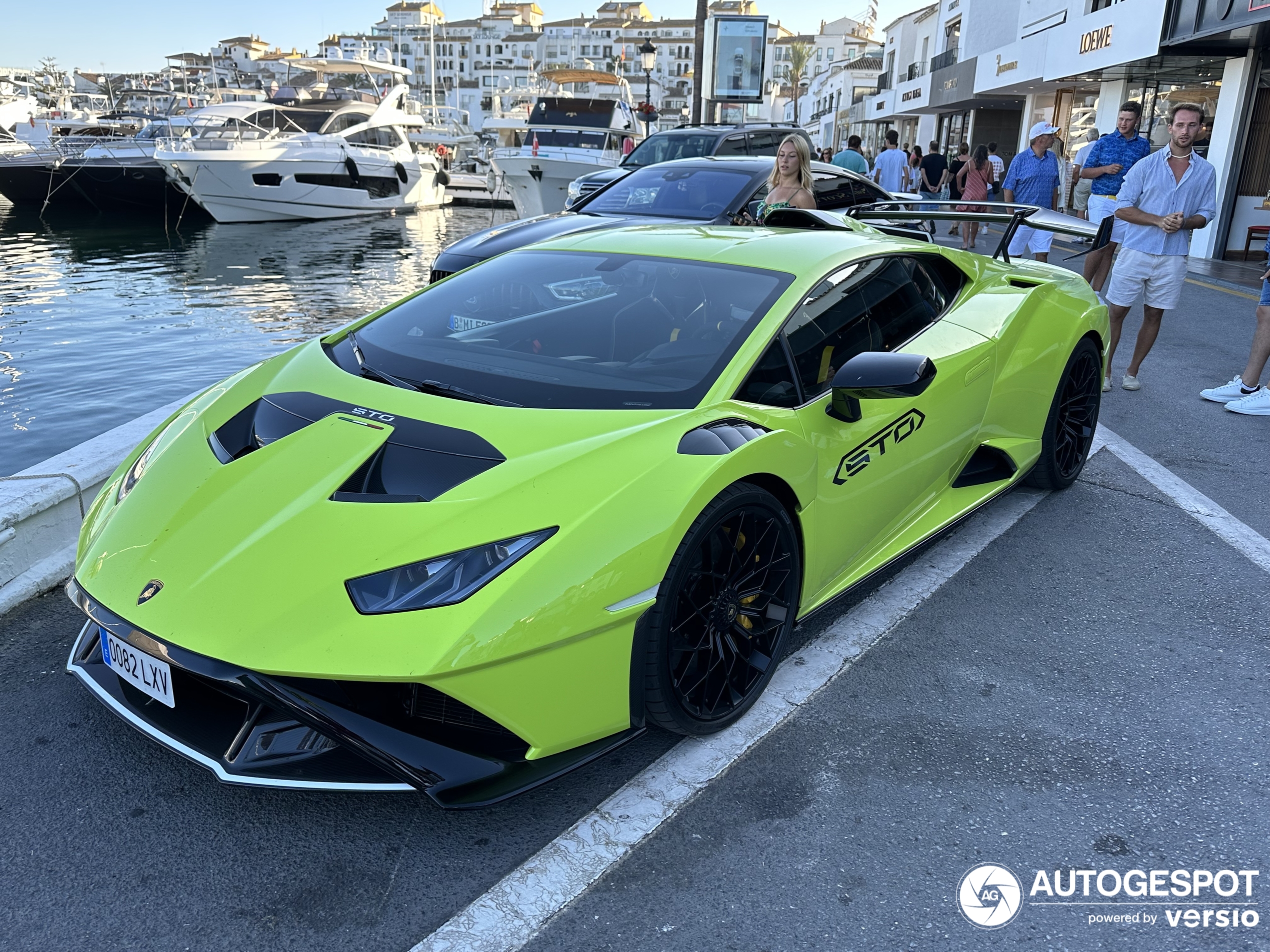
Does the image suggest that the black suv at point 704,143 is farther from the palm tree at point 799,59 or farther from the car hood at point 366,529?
the palm tree at point 799,59

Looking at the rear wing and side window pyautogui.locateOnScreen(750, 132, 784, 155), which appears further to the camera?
side window pyautogui.locateOnScreen(750, 132, 784, 155)

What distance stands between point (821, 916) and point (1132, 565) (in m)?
2.45

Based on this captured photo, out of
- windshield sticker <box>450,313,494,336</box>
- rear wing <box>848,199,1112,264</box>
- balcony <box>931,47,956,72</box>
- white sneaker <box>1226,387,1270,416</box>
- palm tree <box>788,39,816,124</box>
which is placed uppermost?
palm tree <box>788,39,816,124</box>

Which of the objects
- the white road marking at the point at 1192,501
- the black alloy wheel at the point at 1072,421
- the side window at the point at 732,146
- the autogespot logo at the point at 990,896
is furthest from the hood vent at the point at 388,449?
the side window at the point at 732,146

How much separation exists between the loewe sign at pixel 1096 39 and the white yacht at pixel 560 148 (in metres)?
9.92

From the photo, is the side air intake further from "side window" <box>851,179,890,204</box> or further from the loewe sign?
the loewe sign

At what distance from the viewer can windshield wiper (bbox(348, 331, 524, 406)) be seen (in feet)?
8.76

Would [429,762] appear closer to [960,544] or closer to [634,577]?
[634,577]

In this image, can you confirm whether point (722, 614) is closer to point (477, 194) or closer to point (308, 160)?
point (308, 160)

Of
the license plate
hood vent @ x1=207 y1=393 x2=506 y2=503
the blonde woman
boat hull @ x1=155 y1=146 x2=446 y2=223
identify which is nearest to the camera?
the license plate

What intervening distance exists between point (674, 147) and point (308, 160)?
15.4 metres

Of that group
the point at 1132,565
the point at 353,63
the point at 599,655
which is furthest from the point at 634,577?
the point at 353,63

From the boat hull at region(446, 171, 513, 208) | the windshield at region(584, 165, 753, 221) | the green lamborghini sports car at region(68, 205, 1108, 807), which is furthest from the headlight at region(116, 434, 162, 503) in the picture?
the boat hull at region(446, 171, 513, 208)

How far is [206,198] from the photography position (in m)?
23.5
